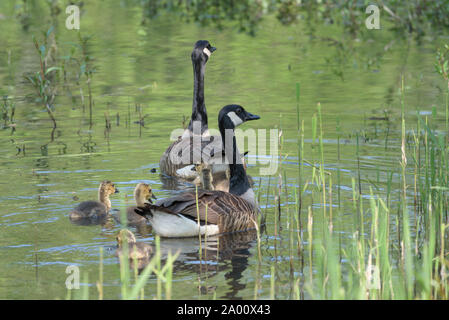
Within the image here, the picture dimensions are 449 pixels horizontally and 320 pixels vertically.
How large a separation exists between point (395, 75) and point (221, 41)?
21.5 feet

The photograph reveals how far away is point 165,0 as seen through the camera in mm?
30078

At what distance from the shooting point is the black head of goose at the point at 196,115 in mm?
11656

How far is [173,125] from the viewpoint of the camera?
14469 millimetres

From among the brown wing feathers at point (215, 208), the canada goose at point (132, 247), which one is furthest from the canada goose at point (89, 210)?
the canada goose at point (132, 247)

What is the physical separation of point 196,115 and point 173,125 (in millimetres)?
1804

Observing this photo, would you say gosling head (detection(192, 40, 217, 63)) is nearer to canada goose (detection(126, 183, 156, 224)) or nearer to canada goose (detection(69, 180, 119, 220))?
canada goose (detection(126, 183, 156, 224))

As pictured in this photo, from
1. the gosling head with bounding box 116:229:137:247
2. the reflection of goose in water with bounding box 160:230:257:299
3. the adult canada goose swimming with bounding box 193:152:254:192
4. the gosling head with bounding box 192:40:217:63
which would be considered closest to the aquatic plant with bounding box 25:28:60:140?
the gosling head with bounding box 192:40:217:63

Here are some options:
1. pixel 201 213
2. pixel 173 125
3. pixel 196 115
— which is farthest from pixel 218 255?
pixel 173 125

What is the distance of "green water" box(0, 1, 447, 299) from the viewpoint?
7.68 metres

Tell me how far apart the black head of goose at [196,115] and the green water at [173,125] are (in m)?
0.26

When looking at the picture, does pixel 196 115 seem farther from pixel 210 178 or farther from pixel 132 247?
pixel 132 247

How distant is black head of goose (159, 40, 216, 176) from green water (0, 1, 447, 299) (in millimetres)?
259

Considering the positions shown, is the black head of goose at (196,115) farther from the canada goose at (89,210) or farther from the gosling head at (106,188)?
the canada goose at (89,210)

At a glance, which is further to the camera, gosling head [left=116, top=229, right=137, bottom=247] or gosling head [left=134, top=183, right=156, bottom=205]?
gosling head [left=134, top=183, right=156, bottom=205]
